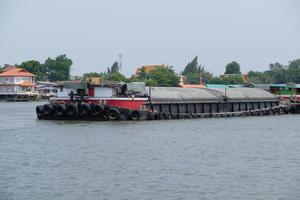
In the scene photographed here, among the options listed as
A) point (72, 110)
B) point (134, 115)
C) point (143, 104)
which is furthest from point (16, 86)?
point (134, 115)

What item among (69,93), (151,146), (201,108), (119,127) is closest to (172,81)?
(201,108)

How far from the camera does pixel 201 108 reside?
54281 millimetres

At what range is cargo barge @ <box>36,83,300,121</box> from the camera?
4509cm

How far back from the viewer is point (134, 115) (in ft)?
150

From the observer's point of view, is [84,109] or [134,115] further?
[134,115]

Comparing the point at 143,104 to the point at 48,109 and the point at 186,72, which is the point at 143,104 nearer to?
the point at 48,109

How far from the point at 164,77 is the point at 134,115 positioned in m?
67.2

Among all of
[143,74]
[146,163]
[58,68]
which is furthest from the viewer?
[58,68]

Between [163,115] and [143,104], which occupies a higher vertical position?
[143,104]

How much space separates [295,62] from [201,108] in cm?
12928

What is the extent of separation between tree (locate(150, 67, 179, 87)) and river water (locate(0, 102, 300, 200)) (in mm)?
69694

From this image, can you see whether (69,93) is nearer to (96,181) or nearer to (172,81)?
(96,181)

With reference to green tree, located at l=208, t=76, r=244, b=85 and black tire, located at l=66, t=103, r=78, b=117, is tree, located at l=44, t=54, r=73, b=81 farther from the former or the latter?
black tire, located at l=66, t=103, r=78, b=117

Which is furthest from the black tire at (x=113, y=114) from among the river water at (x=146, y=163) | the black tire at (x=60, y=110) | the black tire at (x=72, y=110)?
the black tire at (x=60, y=110)
